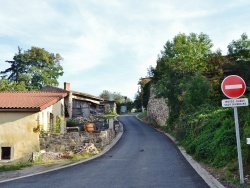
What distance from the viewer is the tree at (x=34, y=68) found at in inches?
2040

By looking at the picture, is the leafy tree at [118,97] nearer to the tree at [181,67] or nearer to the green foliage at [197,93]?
the tree at [181,67]

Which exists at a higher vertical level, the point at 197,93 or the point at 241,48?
the point at 241,48

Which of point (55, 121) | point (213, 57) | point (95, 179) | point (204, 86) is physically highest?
point (213, 57)

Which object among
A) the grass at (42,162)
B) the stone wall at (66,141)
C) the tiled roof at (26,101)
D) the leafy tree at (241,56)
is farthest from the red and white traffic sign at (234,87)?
the leafy tree at (241,56)

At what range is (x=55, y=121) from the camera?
23.9 m

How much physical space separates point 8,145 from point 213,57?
68.8 ft

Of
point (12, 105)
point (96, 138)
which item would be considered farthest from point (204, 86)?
point (12, 105)

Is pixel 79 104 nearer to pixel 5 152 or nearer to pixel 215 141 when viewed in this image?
pixel 5 152

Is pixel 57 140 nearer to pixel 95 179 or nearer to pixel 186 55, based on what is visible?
pixel 95 179

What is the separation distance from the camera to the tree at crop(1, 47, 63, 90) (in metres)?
51.8

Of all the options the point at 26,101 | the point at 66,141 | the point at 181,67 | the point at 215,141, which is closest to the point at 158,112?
the point at 181,67

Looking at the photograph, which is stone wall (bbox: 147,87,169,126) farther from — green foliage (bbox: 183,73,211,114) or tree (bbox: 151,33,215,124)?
green foliage (bbox: 183,73,211,114)

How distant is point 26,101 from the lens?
802 inches

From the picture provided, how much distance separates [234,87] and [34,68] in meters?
48.6
